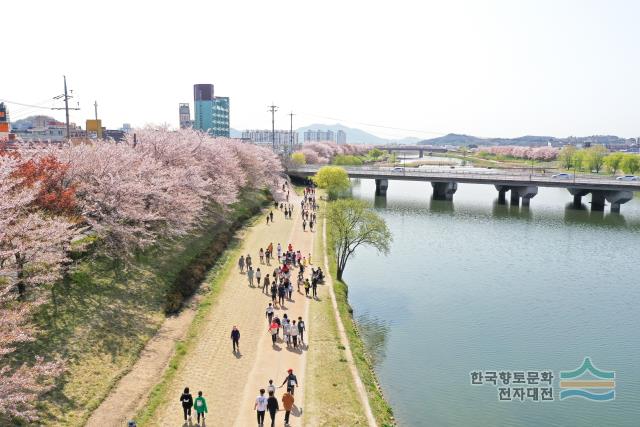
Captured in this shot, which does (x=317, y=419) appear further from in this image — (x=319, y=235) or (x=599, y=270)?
(x=599, y=270)

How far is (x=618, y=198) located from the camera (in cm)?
6288

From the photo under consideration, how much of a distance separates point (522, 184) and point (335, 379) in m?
58.1

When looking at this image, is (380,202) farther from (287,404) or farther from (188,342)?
(287,404)

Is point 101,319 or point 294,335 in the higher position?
point 101,319

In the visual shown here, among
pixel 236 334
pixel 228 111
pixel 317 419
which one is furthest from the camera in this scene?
pixel 228 111

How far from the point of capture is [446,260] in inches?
1491

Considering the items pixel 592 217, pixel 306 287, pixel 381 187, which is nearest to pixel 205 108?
pixel 381 187

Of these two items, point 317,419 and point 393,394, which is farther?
point 393,394

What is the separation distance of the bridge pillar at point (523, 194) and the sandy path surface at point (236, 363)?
53.1 metres

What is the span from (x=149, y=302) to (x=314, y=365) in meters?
9.49

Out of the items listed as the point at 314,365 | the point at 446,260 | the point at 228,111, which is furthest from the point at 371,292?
the point at 228,111

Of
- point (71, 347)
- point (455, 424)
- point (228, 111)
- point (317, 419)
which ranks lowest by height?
point (455, 424)

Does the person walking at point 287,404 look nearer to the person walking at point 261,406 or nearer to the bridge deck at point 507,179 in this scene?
the person walking at point 261,406

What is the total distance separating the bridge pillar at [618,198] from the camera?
62.5 meters
